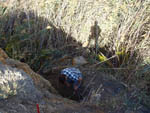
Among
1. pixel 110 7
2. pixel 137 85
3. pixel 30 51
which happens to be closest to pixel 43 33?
pixel 30 51

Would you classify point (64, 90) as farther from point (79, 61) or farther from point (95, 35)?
point (95, 35)

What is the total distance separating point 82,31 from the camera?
13.1 ft

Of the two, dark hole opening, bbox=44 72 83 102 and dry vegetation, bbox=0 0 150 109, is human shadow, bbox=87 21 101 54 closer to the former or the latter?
dry vegetation, bbox=0 0 150 109

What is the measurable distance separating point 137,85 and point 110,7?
142 cm

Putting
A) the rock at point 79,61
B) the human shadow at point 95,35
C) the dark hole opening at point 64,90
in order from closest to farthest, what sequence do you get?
the dark hole opening at point 64,90 < the rock at point 79,61 < the human shadow at point 95,35

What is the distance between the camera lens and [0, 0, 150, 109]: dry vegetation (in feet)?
11.2

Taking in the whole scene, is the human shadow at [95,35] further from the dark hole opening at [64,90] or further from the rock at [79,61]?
the dark hole opening at [64,90]

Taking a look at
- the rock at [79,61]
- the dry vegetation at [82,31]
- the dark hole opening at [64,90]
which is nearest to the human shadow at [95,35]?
the dry vegetation at [82,31]

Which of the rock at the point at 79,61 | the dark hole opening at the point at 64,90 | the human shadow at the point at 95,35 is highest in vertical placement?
the human shadow at the point at 95,35

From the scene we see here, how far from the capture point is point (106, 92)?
3055mm

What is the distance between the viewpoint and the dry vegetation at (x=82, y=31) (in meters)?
3.41

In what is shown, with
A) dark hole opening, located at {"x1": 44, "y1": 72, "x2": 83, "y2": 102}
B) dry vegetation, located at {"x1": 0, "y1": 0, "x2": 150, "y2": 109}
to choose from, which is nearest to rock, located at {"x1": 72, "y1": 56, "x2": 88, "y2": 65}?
dry vegetation, located at {"x1": 0, "y1": 0, "x2": 150, "y2": 109}

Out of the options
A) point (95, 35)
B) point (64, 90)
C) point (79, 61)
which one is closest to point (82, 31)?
point (95, 35)

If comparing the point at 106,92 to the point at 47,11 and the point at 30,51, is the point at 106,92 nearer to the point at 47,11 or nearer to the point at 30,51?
the point at 30,51
